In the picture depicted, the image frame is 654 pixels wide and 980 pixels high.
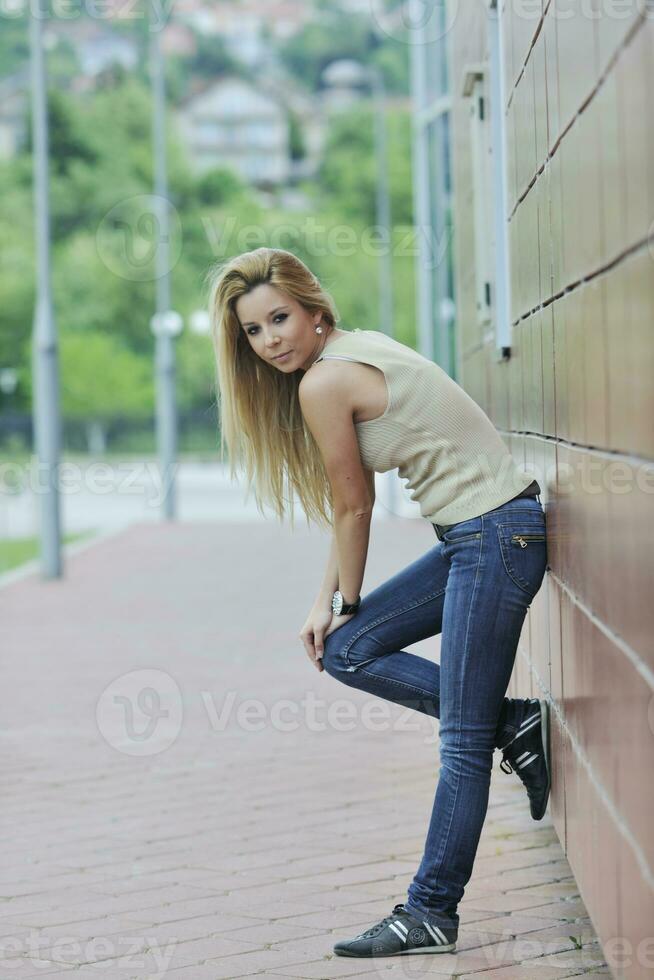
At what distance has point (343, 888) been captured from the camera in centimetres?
407

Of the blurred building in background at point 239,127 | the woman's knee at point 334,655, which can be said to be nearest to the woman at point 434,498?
the woman's knee at point 334,655

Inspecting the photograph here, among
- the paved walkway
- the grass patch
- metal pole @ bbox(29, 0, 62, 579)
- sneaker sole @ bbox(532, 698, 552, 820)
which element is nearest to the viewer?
the paved walkway

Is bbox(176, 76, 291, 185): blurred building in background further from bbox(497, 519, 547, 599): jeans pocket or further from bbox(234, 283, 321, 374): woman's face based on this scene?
bbox(497, 519, 547, 599): jeans pocket

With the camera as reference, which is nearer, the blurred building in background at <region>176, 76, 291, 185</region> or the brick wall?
the brick wall

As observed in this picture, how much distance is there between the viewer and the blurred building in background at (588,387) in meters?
2.32

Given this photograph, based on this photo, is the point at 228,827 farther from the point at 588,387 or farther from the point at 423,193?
the point at 423,193

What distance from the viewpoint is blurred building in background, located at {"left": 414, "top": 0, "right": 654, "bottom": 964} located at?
232cm

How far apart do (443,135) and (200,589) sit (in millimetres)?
7852

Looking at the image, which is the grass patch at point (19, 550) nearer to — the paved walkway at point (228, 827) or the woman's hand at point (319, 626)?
the paved walkway at point (228, 827)

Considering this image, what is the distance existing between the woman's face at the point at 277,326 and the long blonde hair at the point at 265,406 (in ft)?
0.11

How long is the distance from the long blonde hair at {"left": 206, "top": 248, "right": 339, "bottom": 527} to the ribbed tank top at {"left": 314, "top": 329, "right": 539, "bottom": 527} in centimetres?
27

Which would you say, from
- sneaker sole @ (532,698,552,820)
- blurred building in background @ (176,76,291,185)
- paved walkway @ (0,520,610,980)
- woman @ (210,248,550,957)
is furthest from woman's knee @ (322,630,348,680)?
blurred building in background @ (176,76,291,185)

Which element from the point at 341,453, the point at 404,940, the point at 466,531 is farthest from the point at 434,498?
the point at 404,940

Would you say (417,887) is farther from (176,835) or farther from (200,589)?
(200,589)
